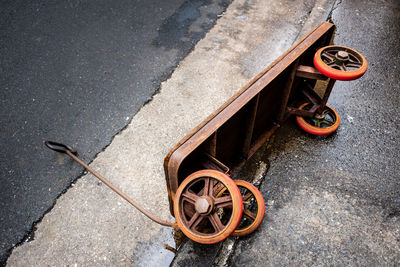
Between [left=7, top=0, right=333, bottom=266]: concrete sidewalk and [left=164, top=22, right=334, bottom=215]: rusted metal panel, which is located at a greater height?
[left=164, top=22, right=334, bottom=215]: rusted metal panel

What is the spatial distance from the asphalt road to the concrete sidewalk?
7.5 inches

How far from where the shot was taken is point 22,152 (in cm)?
360

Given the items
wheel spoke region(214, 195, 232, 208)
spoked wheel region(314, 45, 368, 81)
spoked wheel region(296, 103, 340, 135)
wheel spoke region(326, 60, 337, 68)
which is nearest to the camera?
wheel spoke region(214, 195, 232, 208)

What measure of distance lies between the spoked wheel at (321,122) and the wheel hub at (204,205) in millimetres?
1958

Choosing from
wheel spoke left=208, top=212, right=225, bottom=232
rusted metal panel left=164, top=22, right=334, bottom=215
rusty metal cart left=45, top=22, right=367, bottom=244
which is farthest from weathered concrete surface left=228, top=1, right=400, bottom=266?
wheel spoke left=208, top=212, right=225, bottom=232

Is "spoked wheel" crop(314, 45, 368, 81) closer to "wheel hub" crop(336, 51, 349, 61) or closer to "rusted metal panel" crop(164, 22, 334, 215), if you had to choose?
"wheel hub" crop(336, 51, 349, 61)

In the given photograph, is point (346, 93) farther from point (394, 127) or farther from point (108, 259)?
point (108, 259)

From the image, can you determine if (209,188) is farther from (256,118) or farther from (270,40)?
(270,40)

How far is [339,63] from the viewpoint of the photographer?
2.89 metres

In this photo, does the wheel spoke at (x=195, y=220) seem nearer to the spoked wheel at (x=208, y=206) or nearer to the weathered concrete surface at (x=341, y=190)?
the spoked wheel at (x=208, y=206)

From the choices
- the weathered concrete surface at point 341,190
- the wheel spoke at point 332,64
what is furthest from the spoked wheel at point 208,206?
the wheel spoke at point 332,64

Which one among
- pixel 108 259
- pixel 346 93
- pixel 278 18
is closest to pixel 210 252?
pixel 108 259

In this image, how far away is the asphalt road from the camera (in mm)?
3336

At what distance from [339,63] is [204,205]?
2.05 meters
